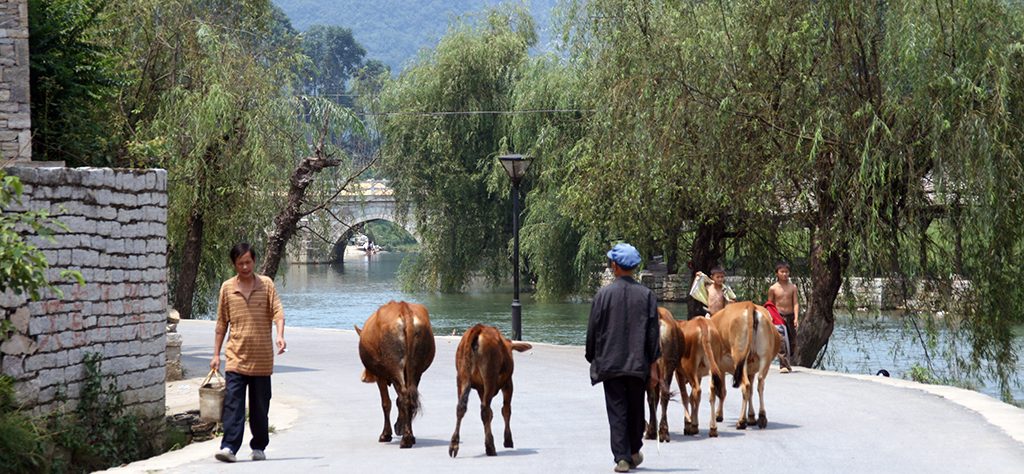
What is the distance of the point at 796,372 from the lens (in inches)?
756

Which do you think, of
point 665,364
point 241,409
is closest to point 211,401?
point 241,409

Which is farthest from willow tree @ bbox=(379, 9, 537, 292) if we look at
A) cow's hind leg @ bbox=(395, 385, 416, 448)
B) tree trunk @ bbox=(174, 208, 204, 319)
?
cow's hind leg @ bbox=(395, 385, 416, 448)

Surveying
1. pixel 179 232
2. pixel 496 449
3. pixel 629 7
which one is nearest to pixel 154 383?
pixel 496 449

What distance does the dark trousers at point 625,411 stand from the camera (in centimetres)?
1002

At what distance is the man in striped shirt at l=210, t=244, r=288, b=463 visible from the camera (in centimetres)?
1095

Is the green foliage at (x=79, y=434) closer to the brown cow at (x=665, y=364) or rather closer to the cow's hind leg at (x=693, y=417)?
the brown cow at (x=665, y=364)

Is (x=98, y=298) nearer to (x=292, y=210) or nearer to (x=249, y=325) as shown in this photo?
(x=249, y=325)

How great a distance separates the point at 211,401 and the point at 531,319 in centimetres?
2555

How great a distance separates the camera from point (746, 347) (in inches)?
504

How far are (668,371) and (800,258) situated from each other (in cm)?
1527

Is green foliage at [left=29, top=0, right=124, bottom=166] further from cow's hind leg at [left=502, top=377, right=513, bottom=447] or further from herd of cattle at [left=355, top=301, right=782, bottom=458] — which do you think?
cow's hind leg at [left=502, top=377, right=513, bottom=447]

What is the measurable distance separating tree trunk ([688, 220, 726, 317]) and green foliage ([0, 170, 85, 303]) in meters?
16.5

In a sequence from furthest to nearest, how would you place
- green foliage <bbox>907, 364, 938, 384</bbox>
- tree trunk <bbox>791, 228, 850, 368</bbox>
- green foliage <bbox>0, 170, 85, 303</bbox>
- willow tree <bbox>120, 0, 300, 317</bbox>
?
1. willow tree <bbox>120, 0, 300, 317</bbox>
2. tree trunk <bbox>791, 228, 850, 368</bbox>
3. green foliage <bbox>907, 364, 938, 384</bbox>
4. green foliage <bbox>0, 170, 85, 303</bbox>

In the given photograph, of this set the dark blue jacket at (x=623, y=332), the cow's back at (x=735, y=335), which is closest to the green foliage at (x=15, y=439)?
the dark blue jacket at (x=623, y=332)
